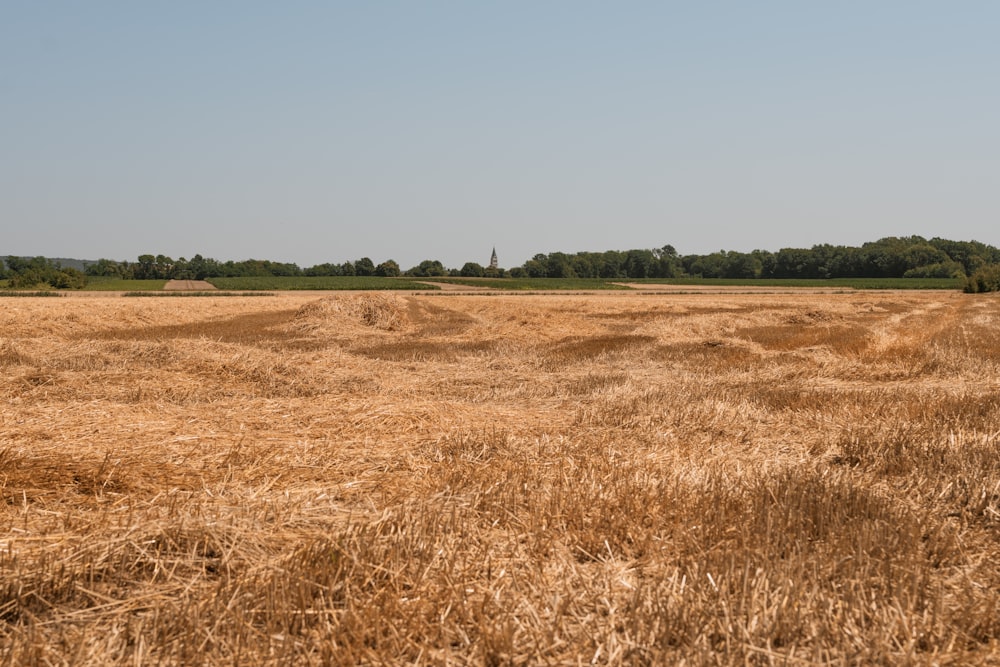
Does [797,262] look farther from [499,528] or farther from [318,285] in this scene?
[499,528]

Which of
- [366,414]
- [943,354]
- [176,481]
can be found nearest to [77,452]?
[176,481]

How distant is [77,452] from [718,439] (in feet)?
18.0

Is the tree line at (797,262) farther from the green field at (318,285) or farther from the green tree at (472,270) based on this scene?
the green field at (318,285)

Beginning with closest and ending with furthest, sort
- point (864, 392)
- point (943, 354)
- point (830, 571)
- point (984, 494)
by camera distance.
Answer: point (830, 571) < point (984, 494) < point (864, 392) < point (943, 354)

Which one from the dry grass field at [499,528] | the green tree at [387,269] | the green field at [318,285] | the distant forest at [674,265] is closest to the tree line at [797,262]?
the distant forest at [674,265]

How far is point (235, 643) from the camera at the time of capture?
9.55 ft

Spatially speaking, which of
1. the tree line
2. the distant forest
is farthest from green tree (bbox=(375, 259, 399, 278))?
the tree line

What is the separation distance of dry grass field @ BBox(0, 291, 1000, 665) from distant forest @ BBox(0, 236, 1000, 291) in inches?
4490

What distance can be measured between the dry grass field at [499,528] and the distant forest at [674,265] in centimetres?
11405

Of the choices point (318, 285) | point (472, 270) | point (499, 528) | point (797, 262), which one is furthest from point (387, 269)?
point (499, 528)

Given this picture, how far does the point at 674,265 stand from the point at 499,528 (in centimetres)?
16078

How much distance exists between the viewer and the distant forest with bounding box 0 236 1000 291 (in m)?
121

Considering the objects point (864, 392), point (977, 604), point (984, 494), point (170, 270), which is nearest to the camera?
point (977, 604)

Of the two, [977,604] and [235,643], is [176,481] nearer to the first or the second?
[235,643]
